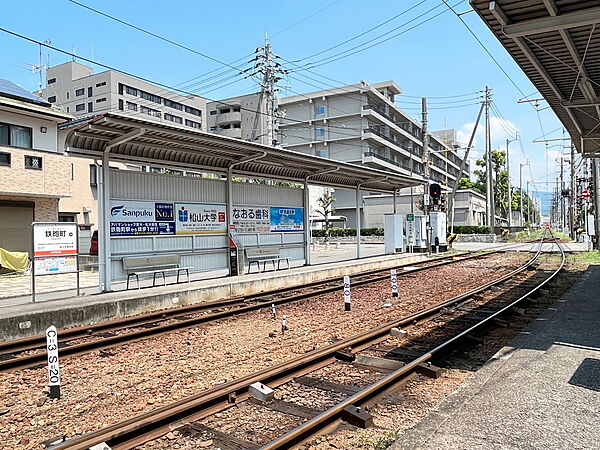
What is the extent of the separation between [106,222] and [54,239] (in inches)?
55.5

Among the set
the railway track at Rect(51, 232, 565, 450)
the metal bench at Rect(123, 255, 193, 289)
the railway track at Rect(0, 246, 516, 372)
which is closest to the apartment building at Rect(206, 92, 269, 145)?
the metal bench at Rect(123, 255, 193, 289)

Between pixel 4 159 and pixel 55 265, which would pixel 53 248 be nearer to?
pixel 55 265

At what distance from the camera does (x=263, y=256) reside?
18062 mm

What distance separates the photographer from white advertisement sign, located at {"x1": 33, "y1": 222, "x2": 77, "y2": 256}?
37.0ft

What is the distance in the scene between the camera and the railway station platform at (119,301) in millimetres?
9648

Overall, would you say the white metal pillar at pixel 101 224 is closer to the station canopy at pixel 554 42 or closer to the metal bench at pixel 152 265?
the metal bench at pixel 152 265

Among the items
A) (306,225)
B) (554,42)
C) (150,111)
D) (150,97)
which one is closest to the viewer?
(554,42)

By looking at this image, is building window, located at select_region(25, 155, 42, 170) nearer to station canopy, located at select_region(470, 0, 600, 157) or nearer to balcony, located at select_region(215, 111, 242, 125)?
station canopy, located at select_region(470, 0, 600, 157)

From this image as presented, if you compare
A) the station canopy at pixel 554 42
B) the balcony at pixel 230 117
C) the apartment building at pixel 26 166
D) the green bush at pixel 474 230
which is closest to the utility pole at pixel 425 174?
the station canopy at pixel 554 42

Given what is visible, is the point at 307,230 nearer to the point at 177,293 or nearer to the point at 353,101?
the point at 177,293

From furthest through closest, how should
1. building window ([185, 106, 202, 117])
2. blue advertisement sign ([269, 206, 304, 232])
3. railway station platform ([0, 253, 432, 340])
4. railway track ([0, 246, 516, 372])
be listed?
building window ([185, 106, 202, 117]) < blue advertisement sign ([269, 206, 304, 232]) < railway station platform ([0, 253, 432, 340]) < railway track ([0, 246, 516, 372])

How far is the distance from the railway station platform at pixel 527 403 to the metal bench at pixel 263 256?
1104 cm

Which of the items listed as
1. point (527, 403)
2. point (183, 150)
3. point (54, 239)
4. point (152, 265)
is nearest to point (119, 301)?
point (54, 239)

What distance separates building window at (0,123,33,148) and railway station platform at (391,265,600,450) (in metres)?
23.4
